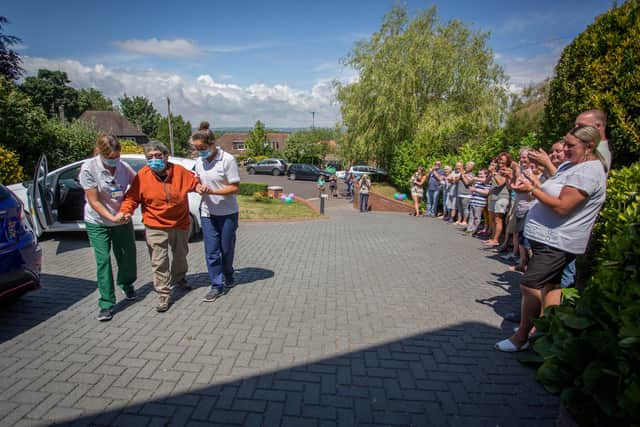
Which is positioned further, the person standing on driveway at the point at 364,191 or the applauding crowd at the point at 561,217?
the person standing on driveway at the point at 364,191

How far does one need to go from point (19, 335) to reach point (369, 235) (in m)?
6.75

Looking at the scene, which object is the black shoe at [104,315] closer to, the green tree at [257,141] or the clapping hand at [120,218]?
Answer: the clapping hand at [120,218]

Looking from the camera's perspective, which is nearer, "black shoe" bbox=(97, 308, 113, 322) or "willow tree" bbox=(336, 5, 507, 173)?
"black shoe" bbox=(97, 308, 113, 322)

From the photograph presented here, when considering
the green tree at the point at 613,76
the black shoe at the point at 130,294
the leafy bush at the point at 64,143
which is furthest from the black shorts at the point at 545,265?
the leafy bush at the point at 64,143

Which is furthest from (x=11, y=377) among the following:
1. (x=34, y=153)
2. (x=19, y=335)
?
(x=34, y=153)

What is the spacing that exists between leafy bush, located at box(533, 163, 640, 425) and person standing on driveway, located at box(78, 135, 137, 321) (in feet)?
13.1

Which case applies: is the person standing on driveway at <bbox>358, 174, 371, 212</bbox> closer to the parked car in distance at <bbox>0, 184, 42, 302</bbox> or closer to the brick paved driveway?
the brick paved driveway

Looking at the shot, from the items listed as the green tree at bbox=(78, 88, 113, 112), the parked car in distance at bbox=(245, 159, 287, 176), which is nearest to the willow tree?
the parked car in distance at bbox=(245, 159, 287, 176)

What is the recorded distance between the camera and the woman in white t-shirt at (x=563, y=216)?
113 inches

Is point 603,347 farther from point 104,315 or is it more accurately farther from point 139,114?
point 139,114

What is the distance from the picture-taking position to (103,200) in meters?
3.95

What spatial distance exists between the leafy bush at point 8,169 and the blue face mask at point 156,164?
8.69 metres

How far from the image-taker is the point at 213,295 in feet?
14.8

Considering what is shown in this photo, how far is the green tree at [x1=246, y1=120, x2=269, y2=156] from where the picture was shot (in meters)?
54.7
